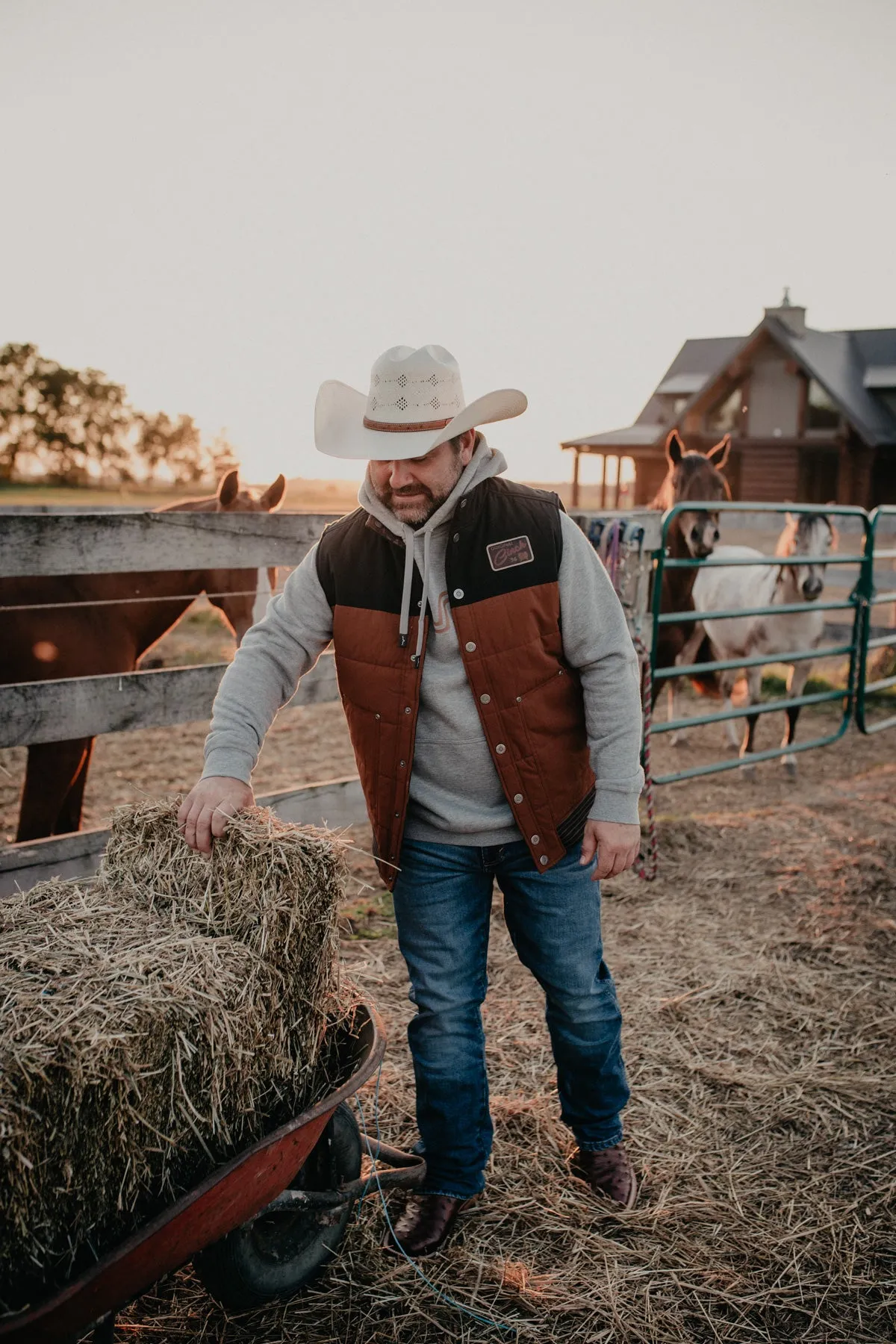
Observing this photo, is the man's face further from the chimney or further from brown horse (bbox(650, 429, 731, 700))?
the chimney

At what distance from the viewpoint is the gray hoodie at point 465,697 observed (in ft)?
6.79

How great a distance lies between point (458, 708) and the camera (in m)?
2.07

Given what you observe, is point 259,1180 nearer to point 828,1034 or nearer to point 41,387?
point 828,1034

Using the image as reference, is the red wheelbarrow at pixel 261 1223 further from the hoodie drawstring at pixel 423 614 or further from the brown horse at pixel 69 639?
the brown horse at pixel 69 639

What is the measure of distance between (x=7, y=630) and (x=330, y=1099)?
2.91m

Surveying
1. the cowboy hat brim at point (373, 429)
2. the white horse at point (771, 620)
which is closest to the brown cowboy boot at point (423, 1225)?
the cowboy hat brim at point (373, 429)

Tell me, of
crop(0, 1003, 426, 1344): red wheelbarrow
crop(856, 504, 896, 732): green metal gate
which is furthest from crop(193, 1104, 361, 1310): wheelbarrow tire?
crop(856, 504, 896, 732): green metal gate

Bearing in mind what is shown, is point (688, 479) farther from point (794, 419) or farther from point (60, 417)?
point (60, 417)

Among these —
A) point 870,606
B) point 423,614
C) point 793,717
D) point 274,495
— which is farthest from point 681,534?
point 423,614

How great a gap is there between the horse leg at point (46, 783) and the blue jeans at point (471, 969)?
2.05m

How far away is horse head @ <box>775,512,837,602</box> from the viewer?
6.82m

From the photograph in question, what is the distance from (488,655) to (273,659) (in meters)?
0.53

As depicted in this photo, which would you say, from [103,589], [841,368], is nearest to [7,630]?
[103,589]

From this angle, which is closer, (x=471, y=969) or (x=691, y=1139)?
(x=471, y=969)
